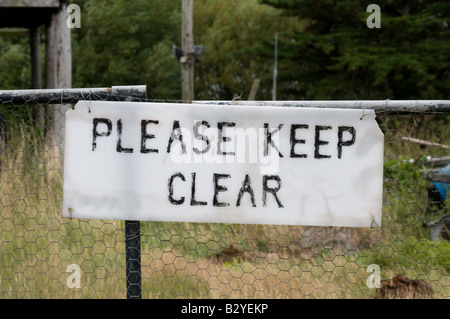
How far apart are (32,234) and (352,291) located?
2.09 meters

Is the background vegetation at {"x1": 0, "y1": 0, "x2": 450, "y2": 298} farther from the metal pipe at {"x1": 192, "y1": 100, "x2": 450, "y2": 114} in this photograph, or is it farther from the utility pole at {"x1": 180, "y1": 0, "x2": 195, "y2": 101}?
the utility pole at {"x1": 180, "y1": 0, "x2": 195, "y2": 101}

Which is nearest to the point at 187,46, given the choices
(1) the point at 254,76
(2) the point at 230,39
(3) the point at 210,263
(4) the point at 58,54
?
(4) the point at 58,54

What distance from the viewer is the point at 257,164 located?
2332mm

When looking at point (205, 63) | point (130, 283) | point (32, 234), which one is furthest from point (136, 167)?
point (205, 63)

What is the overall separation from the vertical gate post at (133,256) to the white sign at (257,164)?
0.14m

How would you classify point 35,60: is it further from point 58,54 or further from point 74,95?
point 74,95

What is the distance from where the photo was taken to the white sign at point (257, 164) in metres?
2.33

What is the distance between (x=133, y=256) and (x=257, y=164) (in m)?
0.64

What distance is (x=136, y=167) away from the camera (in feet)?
7.68

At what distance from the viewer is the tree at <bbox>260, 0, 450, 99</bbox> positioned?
1900 cm

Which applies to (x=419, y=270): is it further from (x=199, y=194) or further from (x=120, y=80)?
(x=120, y=80)

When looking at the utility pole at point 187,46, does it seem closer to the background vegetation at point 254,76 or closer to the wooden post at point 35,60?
the wooden post at point 35,60

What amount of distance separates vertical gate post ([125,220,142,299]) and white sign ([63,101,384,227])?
137mm

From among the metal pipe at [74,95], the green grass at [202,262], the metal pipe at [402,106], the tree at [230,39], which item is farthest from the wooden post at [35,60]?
the tree at [230,39]
